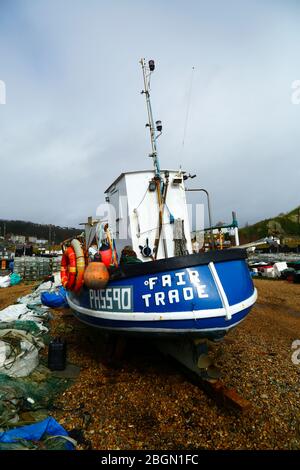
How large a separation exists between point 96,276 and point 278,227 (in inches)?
1864

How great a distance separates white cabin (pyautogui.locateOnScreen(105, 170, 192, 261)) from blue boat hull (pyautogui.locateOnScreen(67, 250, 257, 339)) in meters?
1.92

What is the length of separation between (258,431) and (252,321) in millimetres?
5670

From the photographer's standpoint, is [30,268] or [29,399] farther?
[30,268]

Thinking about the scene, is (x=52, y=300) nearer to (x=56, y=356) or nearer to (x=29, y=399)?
(x=56, y=356)

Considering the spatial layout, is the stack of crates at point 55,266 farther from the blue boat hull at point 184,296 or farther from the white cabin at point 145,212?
the blue boat hull at point 184,296

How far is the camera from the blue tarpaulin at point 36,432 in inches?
105

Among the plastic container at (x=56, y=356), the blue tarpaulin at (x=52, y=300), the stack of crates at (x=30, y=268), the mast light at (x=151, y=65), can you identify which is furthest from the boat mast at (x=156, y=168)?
the stack of crates at (x=30, y=268)

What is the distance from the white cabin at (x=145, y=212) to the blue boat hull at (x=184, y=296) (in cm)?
192

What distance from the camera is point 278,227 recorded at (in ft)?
149

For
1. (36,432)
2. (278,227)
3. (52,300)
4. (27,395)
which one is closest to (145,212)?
(27,395)

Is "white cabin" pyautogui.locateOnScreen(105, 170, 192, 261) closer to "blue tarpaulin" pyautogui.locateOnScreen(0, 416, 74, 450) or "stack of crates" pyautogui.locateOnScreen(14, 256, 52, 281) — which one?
"blue tarpaulin" pyautogui.locateOnScreen(0, 416, 74, 450)
